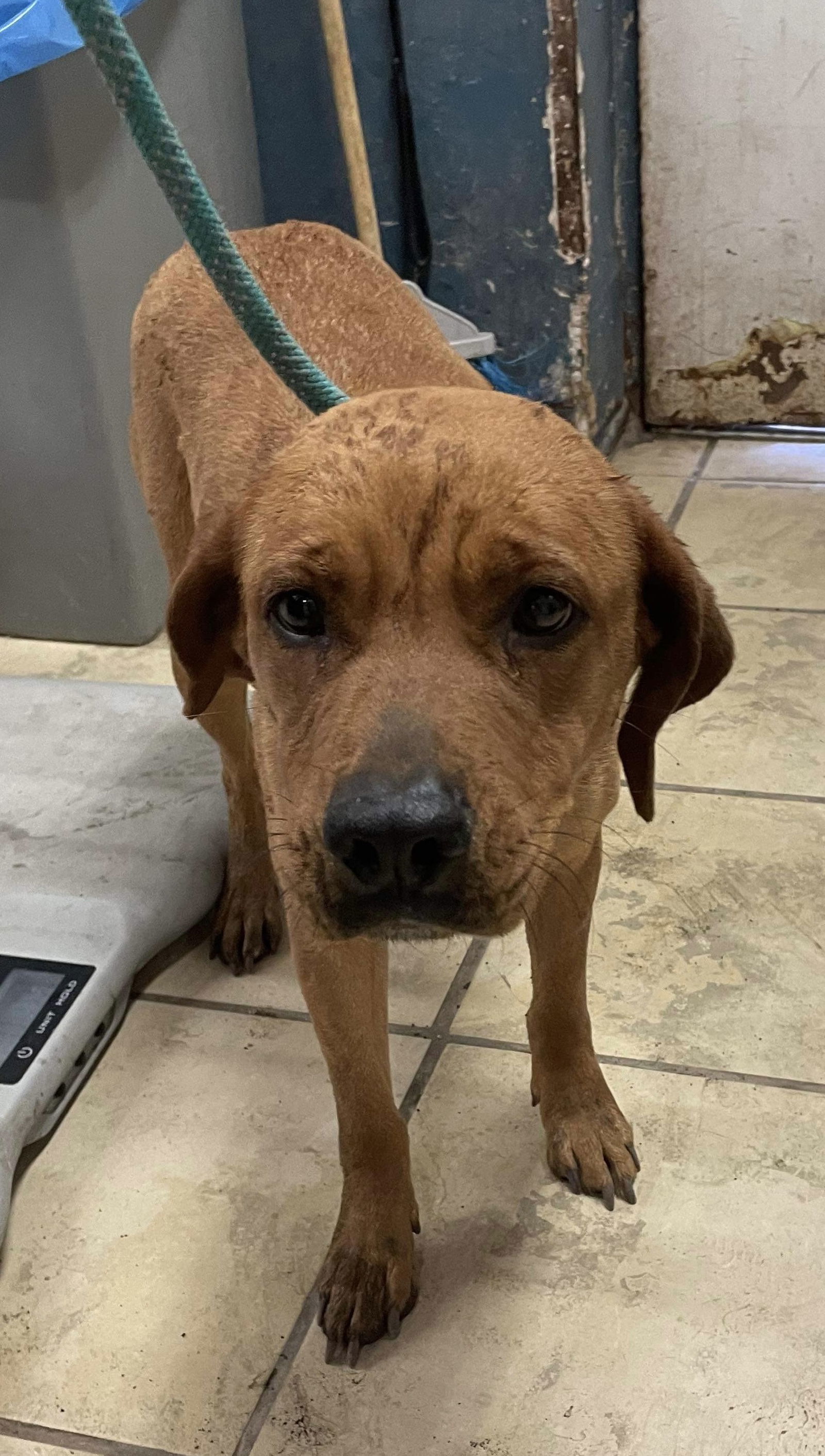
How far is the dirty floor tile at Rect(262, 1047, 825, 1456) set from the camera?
1.57m

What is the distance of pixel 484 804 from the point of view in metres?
1.25

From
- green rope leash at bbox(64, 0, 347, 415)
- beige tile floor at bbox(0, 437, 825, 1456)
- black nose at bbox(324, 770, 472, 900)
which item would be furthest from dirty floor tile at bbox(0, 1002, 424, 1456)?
green rope leash at bbox(64, 0, 347, 415)

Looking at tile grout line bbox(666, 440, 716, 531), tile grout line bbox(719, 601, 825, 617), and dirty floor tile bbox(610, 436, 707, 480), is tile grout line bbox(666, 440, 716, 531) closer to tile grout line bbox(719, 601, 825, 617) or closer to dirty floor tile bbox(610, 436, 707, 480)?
dirty floor tile bbox(610, 436, 707, 480)

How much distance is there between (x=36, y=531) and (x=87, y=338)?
51 cm

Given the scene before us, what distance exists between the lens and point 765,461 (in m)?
3.98

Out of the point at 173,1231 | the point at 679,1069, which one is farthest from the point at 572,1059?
the point at 173,1231

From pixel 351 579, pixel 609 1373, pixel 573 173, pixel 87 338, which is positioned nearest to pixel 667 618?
pixel 351 579

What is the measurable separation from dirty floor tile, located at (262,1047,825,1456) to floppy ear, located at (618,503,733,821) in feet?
1.83

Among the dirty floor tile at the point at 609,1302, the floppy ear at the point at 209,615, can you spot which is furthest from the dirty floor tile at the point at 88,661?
the dirty floor tile at the point at 609,1302

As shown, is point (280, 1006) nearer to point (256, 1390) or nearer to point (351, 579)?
point (256, 1390)

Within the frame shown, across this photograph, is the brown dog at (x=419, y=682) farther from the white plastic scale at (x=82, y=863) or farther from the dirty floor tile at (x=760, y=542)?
the dirty floor tile at (x=760, y=542)

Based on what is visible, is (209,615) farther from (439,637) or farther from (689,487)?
(689,487)

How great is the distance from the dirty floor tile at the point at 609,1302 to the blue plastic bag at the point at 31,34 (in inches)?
77.8

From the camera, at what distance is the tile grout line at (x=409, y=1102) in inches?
63.2
